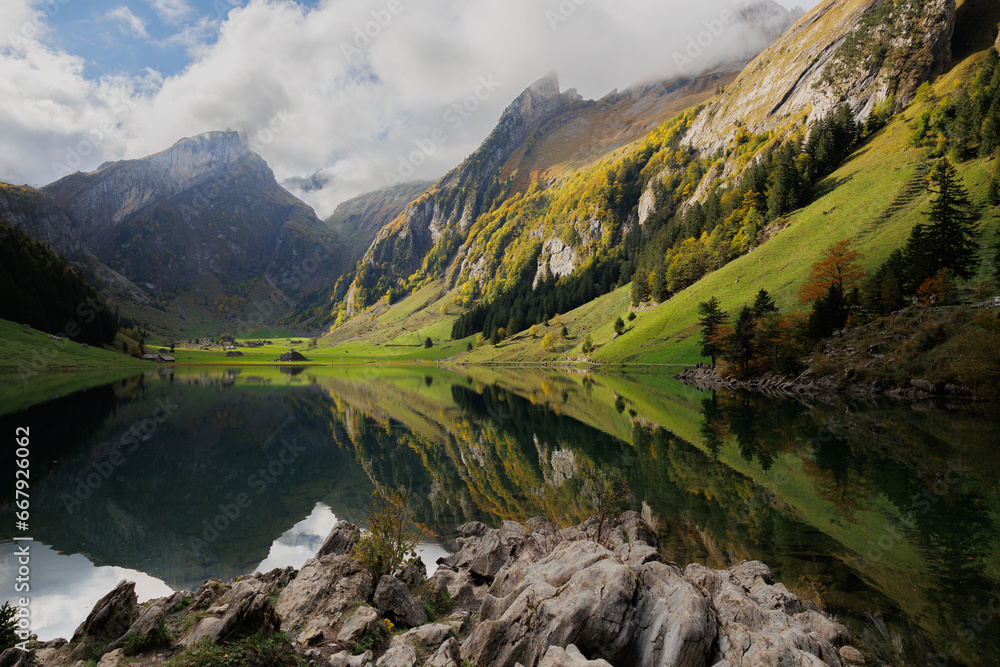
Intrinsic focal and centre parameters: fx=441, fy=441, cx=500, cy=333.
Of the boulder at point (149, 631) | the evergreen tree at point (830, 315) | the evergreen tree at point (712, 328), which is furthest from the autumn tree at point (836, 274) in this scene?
the boulder at point (149, 631)

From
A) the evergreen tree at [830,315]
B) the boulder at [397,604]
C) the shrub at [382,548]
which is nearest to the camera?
the boulder at [397,604]

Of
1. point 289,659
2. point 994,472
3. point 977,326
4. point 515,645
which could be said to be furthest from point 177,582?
point 977,326

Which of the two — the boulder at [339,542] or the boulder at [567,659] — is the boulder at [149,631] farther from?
the boulder at [567,659]

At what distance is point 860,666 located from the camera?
28.8 feet

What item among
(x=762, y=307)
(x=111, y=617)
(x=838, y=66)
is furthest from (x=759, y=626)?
(x=838, y=66)

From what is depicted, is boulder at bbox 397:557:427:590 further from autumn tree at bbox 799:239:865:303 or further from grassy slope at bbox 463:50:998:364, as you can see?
grassy slope at bbox 463:50:998:364

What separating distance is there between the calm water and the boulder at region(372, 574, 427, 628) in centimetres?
738

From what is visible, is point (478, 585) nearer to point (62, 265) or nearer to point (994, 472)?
point (994, 472)

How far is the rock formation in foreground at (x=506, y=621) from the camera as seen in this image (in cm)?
802

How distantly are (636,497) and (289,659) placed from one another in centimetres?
1779

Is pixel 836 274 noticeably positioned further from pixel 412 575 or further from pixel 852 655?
pixel 412 575

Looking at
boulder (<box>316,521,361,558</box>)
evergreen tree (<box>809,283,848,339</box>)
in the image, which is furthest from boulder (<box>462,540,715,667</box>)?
evergreen tree (<box>809,283,848,339</box>)

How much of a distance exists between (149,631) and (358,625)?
14.9 feet

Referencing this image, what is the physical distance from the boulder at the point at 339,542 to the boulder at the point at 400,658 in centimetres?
738
